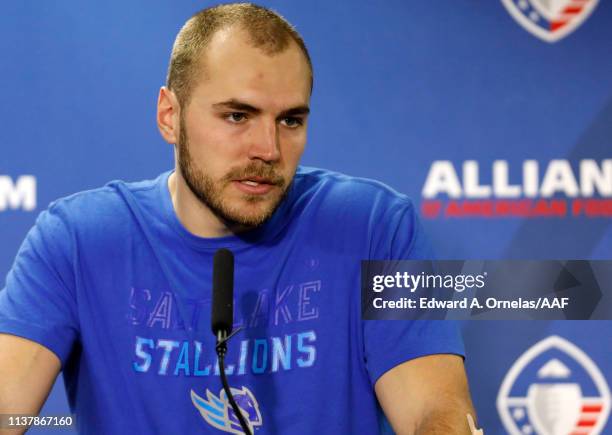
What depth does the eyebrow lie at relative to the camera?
1.45 metres

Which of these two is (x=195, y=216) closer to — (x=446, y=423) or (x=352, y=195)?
(x=352, y=195)

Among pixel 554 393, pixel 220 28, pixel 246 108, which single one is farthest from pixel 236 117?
pixel 554 393

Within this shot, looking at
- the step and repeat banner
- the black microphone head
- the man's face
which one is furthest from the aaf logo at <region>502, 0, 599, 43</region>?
the black microphone head

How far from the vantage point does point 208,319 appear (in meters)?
1.47

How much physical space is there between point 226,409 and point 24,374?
0.30 meters

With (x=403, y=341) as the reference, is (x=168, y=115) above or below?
above

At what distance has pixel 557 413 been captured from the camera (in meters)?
2.02

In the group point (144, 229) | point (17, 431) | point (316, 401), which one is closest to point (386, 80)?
point (144, 229)

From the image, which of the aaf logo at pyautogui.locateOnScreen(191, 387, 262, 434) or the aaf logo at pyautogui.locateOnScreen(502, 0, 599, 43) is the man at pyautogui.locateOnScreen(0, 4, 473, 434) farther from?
the aaf logo at pyautogui.locateOnScreen(502, 0, 599, 43)

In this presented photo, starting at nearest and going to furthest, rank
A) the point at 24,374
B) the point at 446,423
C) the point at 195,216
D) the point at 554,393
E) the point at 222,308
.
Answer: the point at 222,308, the point at 446,423, the point at 24,374, the point at 195,216, the point at 554,393

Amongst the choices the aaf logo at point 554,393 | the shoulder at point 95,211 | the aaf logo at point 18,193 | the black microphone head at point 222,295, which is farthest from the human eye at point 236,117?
the aaf logo at point 554,393

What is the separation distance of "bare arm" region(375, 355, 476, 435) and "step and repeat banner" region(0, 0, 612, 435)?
2.09ft

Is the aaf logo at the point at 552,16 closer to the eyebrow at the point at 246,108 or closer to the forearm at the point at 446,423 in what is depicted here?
the eyebrow at the point at 246,108

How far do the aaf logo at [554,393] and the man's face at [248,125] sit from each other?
83 cm
